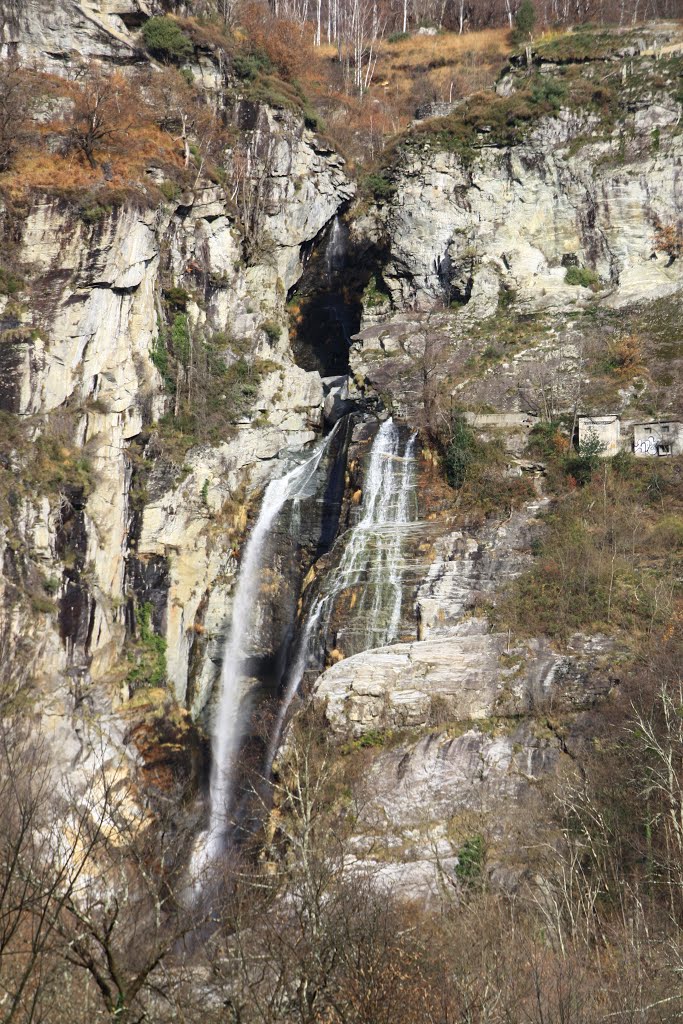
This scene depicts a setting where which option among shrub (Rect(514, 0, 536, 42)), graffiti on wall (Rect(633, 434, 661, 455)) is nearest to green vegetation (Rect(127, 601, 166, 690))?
graffiti on wall (Rect(633, 434, 661, 455))

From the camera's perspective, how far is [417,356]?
33938 mm

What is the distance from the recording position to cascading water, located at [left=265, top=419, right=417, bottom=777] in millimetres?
24484

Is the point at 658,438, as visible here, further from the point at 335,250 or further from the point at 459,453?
the point at 335,250

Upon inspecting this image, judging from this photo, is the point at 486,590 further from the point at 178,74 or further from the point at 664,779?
the point at 178,74

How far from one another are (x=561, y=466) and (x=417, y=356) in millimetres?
8372

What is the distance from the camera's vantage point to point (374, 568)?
84.5ft

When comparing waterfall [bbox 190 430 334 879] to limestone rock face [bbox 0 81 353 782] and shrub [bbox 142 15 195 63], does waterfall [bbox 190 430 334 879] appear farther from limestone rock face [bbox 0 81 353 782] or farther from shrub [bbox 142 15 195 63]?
shrub [bbox 142 15 195 63]

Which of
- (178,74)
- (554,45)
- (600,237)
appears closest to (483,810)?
(600,237)

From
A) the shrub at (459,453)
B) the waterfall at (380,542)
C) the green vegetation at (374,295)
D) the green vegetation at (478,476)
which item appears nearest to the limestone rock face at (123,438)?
the waterfall at (380,542)

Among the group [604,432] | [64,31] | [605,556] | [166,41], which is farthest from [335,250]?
[605,556]

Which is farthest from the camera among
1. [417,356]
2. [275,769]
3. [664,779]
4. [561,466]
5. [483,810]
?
[417,356]

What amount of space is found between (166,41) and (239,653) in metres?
27.0

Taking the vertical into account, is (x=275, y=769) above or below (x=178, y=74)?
below

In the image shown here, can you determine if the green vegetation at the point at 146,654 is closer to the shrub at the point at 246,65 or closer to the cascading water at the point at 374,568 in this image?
the cascading water at the point at 374,568
